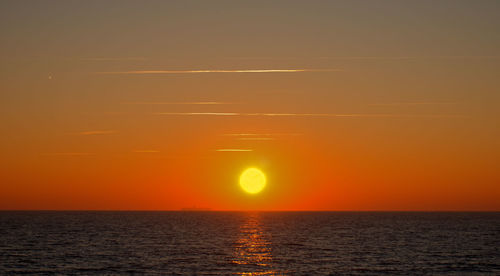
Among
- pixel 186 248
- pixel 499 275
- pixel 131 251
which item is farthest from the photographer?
pixel 186 248

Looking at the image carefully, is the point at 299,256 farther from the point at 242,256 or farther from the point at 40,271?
the point at 40,271

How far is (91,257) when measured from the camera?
7112cm

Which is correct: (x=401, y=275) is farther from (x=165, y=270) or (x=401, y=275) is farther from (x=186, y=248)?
(x=186, y=248)

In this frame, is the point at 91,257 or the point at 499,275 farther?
the point at 91,257

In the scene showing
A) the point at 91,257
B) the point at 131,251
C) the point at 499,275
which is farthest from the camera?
the point at 131,251

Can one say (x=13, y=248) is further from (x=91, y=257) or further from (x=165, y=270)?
(x=165, y=270)

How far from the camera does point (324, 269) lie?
61062 mm

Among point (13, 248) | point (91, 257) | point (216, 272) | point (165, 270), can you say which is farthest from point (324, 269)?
point (13, 248)

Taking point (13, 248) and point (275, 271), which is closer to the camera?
point (275, 271)

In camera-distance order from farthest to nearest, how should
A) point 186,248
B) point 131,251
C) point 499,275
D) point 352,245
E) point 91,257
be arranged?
point 352,245
point 186,248
point 131,251
point 91,257
point 499,275

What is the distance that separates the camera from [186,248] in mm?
85688

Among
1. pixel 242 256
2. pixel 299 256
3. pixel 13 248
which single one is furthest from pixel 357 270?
pixel 13 248

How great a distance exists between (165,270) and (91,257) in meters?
16.4

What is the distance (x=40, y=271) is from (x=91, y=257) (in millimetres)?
12903
